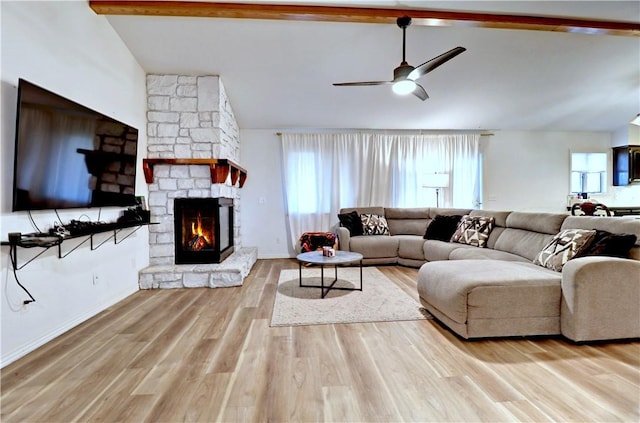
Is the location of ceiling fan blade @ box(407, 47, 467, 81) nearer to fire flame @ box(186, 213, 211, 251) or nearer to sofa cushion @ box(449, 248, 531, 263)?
sofa cushion @ box(449, 248, 531, 263)

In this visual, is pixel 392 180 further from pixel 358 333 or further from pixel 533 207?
pixel 358 333

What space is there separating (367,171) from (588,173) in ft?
15.6

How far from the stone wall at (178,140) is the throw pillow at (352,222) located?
7.15ft

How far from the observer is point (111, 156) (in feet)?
9.53

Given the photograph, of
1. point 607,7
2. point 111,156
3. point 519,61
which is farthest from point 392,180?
point 111,156

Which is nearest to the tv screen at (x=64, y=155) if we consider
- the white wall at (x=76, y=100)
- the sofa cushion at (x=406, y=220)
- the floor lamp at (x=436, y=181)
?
the white wall at (x=76, y=100)

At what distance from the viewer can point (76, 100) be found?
2627mm

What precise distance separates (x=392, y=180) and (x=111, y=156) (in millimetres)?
4535

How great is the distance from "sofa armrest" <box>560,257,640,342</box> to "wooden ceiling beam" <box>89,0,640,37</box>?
2517 mm

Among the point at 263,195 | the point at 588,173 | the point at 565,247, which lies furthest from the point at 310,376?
the point at 588,173

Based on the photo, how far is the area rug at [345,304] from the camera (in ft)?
8.81

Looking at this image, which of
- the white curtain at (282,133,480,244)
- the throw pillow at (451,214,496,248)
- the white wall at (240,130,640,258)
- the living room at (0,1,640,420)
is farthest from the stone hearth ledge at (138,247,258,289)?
the white wall at (240,130,640,258)

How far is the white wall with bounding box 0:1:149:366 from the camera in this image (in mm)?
1986

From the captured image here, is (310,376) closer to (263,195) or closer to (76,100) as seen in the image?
(76,100)
